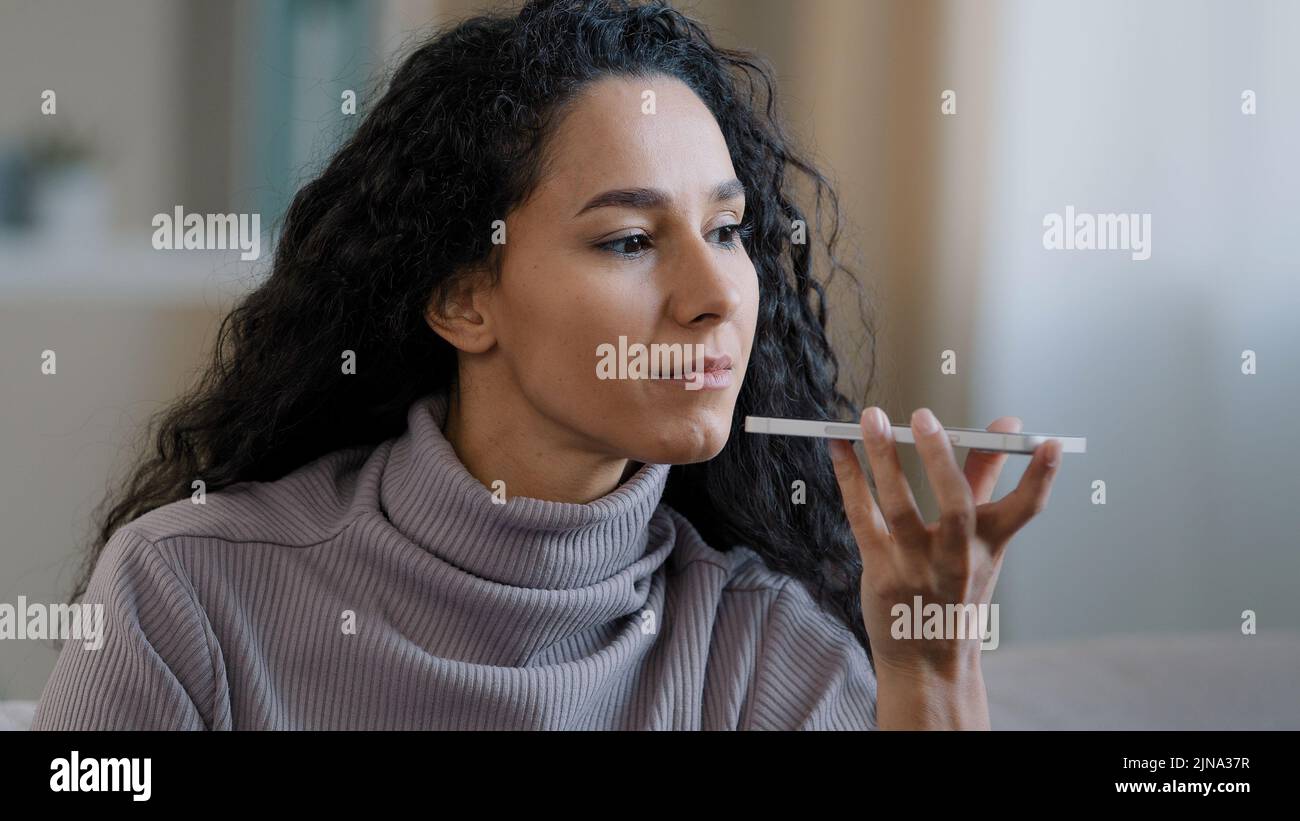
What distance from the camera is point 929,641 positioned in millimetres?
972

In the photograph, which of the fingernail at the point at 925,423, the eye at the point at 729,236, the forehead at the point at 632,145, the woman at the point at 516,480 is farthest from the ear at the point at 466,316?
the fingernail at the point at 925,423

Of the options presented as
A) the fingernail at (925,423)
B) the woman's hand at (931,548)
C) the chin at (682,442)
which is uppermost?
the fingernail at (925,423)

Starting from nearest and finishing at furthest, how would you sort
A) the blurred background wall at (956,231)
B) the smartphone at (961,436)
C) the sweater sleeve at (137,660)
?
the smartphone at (961,436) < the sweater sleeve at (137,660) < the blurred background wall at (956,231)

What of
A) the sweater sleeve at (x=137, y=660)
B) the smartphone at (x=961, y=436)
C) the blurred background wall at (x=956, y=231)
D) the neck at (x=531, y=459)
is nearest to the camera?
the smartphone at (x=961, y=436)

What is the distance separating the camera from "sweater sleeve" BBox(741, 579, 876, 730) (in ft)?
3.73

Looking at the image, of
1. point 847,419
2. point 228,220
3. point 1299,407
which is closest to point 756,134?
point 847,419

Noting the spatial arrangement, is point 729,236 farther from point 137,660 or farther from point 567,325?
point 137,660

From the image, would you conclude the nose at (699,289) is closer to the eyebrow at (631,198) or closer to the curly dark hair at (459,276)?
the eyebrow at (631,198)

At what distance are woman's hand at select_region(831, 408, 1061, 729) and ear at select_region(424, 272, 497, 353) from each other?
0.37 meters

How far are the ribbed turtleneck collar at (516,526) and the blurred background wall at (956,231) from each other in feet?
1.67

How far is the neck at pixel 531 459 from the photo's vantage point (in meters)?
1.15

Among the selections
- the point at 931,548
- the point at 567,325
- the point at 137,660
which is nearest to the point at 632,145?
the point at 567,325
